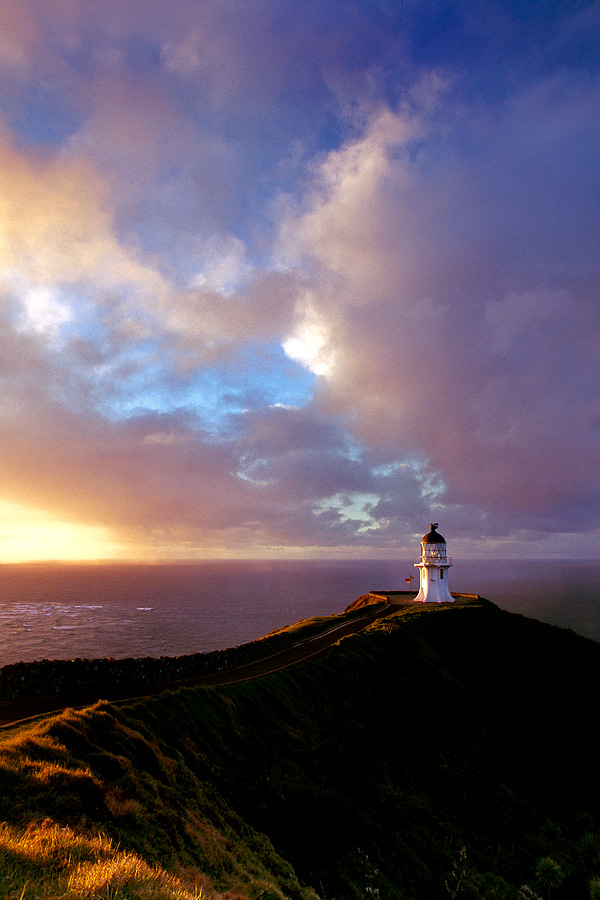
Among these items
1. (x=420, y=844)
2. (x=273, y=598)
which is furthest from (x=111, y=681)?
(x=273, y=598)

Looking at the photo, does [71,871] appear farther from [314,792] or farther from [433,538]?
[433,538]

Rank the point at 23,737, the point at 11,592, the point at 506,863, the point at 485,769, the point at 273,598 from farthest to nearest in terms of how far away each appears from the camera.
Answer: the point at 11,592 → the point at 273,598 → the point at 485,769 → the point at 506,863 → the point at 23,737

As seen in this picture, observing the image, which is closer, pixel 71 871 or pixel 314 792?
pixel 71 871

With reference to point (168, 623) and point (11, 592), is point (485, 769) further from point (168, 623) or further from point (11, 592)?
point (11, 592)

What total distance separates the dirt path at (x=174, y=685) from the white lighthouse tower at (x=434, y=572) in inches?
849

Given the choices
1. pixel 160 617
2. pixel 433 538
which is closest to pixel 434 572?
pixel 433 538

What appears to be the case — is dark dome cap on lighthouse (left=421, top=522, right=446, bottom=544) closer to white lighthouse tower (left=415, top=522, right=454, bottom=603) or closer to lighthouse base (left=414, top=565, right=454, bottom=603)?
white lighthouse tower (left=415, top=522, right=454, bottom=603)

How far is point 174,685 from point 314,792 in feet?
33.9

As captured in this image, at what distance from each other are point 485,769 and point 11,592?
16731cm

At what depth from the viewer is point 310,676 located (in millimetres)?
24625

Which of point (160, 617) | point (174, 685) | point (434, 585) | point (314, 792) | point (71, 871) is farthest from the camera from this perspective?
point (160, 617)

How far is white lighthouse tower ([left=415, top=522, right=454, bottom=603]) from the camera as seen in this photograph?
5588 centimetres

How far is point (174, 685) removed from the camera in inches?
874

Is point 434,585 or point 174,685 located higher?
point 434,585
